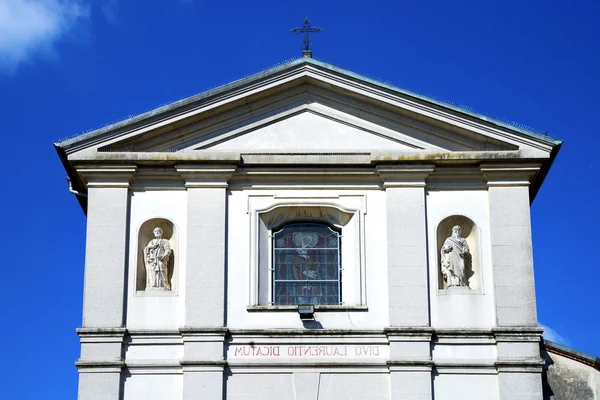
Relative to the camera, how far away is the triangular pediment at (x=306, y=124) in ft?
100

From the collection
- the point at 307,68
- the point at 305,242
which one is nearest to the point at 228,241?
the point at 305,242

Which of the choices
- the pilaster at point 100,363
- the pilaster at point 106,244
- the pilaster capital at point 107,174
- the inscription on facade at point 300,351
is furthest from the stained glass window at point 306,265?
the pilaster at point 100,363

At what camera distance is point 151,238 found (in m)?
30.2

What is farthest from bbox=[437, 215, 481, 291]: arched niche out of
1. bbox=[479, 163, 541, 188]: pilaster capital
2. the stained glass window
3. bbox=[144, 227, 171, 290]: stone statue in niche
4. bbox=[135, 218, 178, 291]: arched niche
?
bbox=[144, 227, 171, 290]: stone statue in niche

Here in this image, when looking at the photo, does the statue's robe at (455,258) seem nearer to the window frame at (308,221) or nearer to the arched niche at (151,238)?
the window frame at (308,221)

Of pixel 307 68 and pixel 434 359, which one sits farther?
pixel 307 68

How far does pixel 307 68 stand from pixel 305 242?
3.97 m

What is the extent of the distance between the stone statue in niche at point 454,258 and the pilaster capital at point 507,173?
136 cm

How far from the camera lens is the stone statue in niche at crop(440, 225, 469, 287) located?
29.7m

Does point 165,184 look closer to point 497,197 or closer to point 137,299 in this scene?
point 137,299

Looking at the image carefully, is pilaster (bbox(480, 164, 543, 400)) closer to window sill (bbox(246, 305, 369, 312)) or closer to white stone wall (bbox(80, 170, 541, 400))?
white stone wall (bbox(80, 170, 541, 400))

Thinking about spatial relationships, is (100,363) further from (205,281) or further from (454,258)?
(454,258)

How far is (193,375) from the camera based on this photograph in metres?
28.7

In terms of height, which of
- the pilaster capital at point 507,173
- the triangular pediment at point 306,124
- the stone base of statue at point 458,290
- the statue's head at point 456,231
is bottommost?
the stone base of statue at point 458,290
